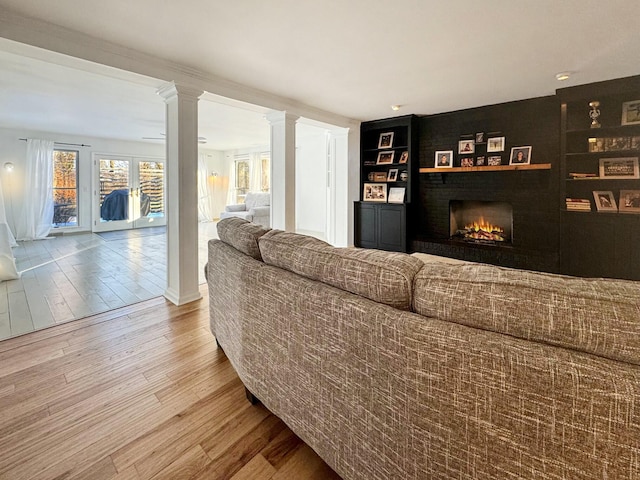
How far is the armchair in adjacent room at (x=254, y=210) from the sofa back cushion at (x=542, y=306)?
620 centimetres

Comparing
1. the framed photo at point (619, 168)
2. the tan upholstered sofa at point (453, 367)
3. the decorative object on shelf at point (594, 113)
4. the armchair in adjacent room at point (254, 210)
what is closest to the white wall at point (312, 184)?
the armchair in adjacent room at point (254, 210)

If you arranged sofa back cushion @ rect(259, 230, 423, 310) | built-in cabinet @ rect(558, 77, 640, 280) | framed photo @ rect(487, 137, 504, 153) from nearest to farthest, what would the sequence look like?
sofa back cushion @ rect(259, 230, 423, 310), built-in cabinet @ rect(558, 77, 640, 280), framed photo @ rect(487, 137, 504, 153)

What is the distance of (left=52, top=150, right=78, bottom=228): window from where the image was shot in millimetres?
6871

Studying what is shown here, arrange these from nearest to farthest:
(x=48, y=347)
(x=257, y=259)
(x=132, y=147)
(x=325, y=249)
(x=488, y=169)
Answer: (x=325, y=249)
(x=257, y=259)
(x=48, y=347)
(x=488, y=169)
(x=132, y=147)

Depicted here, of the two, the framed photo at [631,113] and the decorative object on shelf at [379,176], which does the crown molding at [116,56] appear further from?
the framed photo at [631,113]

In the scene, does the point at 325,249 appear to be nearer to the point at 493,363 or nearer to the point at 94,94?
the point at 493,363

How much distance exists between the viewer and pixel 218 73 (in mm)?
3102

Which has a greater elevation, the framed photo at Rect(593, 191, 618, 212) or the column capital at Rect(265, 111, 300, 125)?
the column capital at Rect(265, 111, 300, 125)

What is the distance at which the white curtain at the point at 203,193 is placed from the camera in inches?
356

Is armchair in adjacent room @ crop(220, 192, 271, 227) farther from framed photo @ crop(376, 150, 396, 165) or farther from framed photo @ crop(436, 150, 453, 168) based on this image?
framed photo @ crop(436, 150, 453, 168)

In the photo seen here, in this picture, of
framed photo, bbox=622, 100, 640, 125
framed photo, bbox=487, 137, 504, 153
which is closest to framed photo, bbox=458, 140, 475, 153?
framed photo, bbox=487, 137, 504, 153

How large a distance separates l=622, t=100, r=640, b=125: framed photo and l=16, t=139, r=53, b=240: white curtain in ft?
32.3

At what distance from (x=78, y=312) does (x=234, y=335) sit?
6.85 ft

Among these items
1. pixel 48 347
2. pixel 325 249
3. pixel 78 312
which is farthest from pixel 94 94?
pixel 325 249
